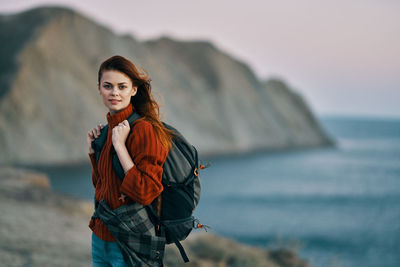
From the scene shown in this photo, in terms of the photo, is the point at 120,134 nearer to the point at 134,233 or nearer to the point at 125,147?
the point at 125,147

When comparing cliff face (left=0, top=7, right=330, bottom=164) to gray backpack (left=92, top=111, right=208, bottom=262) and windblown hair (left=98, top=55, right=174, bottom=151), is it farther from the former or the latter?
gray backpack (left=92, top=111, right=208, bottom=262)

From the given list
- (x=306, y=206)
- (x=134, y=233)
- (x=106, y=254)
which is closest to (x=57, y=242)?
(x=106, y=254)

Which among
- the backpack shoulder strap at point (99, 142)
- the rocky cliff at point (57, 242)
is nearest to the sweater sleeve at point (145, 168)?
the backpack shoulder strap at point (99, 142)

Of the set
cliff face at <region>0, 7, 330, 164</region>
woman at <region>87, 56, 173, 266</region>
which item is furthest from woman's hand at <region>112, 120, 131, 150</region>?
cliff face at <region>0, 7, 330, 164</region>

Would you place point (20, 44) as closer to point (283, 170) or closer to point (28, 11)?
point (28, 11)

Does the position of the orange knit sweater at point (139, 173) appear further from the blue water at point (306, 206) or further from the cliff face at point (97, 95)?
the cliff face at point (97, 95)

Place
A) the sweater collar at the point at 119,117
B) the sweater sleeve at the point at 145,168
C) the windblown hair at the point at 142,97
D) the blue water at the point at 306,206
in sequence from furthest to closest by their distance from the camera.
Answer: the blue water at the point at 306,206
the sweater collar at the point at 119,117
the windblown hair at the point at 142,97
the sweater sleeve at the point at 145,168

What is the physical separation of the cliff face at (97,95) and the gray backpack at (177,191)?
24.0 metres

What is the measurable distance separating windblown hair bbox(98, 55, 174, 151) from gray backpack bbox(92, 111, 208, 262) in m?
0.07

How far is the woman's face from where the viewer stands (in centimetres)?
219

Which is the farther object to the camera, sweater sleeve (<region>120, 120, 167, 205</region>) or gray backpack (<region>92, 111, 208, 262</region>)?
gray backpack (<region>92, 111, 208, 262</region>)

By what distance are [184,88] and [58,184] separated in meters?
27.2

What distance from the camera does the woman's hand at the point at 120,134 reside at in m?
2.04

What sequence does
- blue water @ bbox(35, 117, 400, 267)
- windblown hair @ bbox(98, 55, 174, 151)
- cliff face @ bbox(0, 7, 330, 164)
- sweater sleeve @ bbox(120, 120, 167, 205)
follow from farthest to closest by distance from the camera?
cliff face @ bbox(0, 7, 330, 164) → blue water @ bbox(35, 117, 400, 267) → windblown hair @ bbox(98, 55, 174, 151) → sweater sleeve @ bbox(120, 120, 167, 205)
